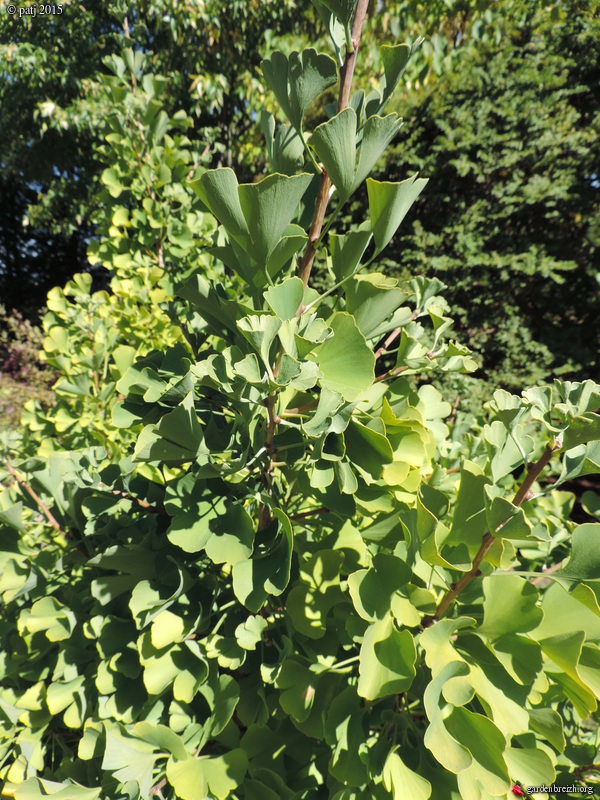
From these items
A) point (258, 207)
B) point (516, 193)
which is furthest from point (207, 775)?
point (516, 193)

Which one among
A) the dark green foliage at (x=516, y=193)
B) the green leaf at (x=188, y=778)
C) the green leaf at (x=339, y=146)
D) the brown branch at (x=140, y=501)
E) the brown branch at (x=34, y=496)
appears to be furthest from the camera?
the dark green foliage at (x=516, y=193)

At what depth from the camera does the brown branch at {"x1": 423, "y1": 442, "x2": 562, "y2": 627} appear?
1.62ft

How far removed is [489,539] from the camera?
0.52m

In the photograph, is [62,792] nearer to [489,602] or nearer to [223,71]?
[489,602]

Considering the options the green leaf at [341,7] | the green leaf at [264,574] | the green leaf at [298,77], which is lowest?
the green leaf at [264,574]

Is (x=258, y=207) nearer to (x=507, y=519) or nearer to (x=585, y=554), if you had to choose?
(x=507, y=519)

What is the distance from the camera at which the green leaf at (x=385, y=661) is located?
479mm

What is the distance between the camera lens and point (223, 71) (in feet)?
13.5

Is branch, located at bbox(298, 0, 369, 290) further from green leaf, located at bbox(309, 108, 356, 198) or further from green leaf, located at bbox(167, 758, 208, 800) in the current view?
green leaf, located at bbox(167, 758, 208, 800)

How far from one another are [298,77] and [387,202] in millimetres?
165

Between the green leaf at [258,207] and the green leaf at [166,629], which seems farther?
the green leaf at [166,629]

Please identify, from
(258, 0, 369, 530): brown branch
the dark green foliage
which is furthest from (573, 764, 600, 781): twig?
the dark green foliage

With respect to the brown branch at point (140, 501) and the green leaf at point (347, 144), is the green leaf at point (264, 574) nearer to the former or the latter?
the brown branch at point (140, 501)

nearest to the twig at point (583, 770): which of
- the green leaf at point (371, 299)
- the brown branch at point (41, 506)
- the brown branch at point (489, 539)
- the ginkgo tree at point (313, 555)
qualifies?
the ginkgo tree at point (313, 555)
